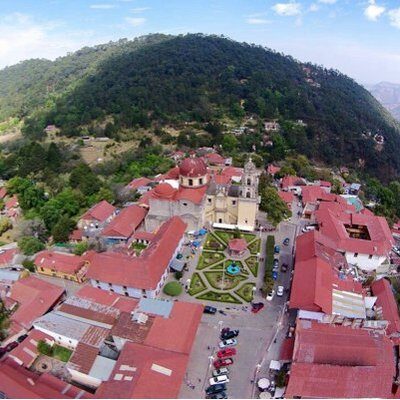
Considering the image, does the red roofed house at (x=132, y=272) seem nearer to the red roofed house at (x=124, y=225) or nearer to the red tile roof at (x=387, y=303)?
the red roofed house at (x=124, y=225)

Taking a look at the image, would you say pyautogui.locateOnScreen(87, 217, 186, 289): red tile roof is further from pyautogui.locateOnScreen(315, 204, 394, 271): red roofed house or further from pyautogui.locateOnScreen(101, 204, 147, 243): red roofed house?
pyautogui.locateOnScreen(315, 204, 394, 271): red roofed house

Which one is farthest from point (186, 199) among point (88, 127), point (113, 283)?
point (88, 127)

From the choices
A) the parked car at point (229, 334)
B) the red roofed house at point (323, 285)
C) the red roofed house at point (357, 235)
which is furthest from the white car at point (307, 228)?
the parked car at point (229, 334)

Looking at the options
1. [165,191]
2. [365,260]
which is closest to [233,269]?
[165,191]

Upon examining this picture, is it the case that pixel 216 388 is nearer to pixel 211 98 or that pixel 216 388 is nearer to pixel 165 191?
pixel 165 191

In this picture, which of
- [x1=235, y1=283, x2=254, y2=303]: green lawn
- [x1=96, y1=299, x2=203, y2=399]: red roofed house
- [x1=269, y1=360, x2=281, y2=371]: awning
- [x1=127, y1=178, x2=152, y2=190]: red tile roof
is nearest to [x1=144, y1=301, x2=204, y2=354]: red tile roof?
[x1=96, y1=299, x2=203, y2=399]: red roofed house
